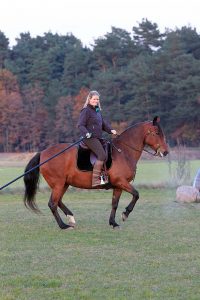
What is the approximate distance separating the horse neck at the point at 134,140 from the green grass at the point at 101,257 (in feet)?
4.77

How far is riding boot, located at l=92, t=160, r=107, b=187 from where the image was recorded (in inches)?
447

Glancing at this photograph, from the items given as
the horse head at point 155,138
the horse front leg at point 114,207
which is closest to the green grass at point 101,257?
the horse front leg at point 114,207

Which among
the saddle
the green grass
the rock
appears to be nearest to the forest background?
the rock

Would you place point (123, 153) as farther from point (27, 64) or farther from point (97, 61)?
point (27, 64)

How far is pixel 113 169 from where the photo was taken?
11.5m

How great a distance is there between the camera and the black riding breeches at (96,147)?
11.3 meters

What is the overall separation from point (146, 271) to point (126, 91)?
52.8 metres

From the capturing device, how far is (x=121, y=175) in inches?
455

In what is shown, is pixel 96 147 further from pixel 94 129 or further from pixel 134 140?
pixel 134 140

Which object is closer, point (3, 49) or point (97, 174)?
point (97, 174)

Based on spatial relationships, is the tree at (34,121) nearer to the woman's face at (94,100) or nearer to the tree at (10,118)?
the tree at (10,118)

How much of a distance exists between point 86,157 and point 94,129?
563mm

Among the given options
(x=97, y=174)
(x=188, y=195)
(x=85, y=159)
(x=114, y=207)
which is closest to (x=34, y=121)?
(x=188, y=195)

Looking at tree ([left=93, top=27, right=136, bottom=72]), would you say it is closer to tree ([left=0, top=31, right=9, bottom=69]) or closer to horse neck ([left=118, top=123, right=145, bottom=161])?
tree ([left=0, top=31, right=9, bottom=69])
